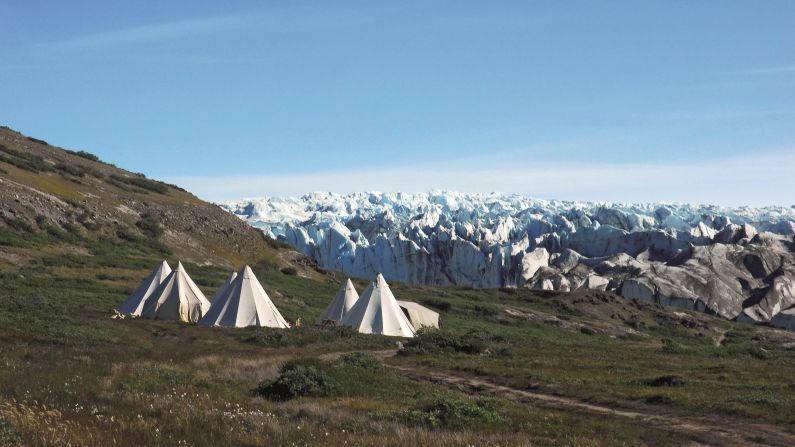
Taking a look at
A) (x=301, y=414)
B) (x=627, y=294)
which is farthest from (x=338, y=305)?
(x=627, y=294)

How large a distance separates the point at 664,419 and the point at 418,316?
124 ft

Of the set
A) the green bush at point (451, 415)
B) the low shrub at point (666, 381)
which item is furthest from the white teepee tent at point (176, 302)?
the green bush at point (451, 415)

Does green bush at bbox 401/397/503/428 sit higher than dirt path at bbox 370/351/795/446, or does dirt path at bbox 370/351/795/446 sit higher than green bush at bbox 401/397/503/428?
green bush at bbox 401/397/503/428

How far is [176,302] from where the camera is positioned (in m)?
48.2

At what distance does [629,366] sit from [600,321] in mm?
55200

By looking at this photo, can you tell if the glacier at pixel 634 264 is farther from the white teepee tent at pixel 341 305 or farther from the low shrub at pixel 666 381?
the low shrub at pixel 666 381

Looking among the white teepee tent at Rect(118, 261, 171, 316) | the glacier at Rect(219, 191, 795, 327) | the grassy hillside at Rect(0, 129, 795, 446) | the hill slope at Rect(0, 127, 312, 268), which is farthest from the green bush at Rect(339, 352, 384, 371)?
the glacier at Rect(219, 191, 795, 327)

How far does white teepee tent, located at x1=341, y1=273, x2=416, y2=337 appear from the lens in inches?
1844

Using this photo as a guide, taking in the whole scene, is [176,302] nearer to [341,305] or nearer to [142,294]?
[142,294]

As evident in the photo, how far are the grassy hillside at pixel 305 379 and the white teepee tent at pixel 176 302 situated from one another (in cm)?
348

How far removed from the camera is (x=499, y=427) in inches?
583

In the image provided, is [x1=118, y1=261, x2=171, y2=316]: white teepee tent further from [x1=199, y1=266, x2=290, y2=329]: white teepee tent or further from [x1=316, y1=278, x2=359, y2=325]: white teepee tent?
[x1=316, y1=278, x2=359, y2=325]: white teepee tent

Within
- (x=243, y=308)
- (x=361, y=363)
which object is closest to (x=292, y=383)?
(x=361, y=363)

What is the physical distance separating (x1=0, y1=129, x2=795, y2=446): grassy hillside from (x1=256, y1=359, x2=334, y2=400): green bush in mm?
50
